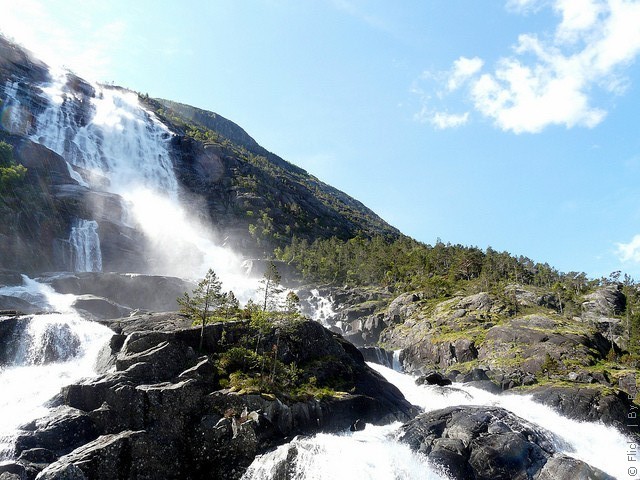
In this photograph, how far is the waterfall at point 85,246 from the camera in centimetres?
10006

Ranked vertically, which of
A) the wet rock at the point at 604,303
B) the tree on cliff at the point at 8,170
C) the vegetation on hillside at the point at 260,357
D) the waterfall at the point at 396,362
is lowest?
the waterfall at the point at 396,362

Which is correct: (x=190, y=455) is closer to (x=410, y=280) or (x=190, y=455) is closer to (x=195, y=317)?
(x=195, y=317)

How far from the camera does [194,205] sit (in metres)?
166

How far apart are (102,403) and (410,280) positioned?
10021cm

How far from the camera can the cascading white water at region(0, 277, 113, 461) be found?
125 feet

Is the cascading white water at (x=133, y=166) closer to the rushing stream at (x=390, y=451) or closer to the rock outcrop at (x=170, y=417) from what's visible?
the rock outcrop at (x=170, y=417)

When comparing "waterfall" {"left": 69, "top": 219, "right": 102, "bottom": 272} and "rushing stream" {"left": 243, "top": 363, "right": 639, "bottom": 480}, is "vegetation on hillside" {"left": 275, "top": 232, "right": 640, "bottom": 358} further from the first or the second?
"waterfall" {"left": 69, "top": 219, "right": 102, "bottom": 272}

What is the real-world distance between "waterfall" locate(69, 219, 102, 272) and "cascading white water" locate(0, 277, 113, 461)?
5355 cm

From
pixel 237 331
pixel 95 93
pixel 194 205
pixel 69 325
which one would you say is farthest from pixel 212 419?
pixel 95 93

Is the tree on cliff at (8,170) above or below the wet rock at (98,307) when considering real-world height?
above

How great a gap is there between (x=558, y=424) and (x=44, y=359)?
58042mm

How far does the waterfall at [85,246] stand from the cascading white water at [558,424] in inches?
3019

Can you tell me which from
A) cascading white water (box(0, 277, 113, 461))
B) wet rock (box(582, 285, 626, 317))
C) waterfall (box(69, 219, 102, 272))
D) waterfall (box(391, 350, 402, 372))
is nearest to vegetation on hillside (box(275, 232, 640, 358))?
wet rock (box(582, 285, 626, 317))

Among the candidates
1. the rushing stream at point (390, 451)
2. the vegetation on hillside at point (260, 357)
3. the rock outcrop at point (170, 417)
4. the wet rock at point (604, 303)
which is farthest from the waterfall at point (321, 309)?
the rock outcrop at point (170, 417)
